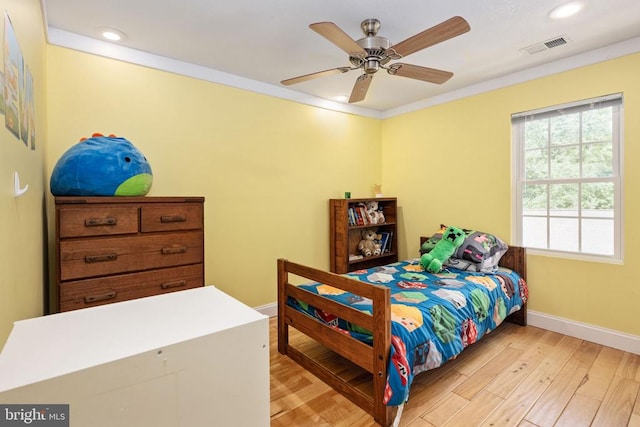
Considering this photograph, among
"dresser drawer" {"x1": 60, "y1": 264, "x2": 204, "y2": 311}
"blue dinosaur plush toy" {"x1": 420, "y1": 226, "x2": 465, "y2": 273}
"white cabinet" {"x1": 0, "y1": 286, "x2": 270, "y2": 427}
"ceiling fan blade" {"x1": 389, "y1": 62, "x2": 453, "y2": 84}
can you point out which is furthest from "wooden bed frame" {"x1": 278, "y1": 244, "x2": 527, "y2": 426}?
"ceiling fan blade" {"x1": 389, "y1": 62, "x2": 453, "y2": 84}

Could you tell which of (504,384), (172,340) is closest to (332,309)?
(504,384)

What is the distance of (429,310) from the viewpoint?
2.10 m

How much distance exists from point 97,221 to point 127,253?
0.26 metres

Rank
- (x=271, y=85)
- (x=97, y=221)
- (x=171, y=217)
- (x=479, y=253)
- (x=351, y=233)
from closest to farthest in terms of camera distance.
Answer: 1. (x=97, y=221)
2. (x=171, y=217)
3. (x=479, y=253)
4. (x=271, y=85)
5. (x=351, y=233)

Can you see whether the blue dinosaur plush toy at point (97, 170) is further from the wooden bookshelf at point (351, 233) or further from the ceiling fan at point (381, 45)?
the wooden bookshelf at point (351, 233)

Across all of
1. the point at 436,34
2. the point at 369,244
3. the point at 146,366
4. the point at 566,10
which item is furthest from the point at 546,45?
the point at 146,366

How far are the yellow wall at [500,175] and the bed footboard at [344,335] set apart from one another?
2.13 meters

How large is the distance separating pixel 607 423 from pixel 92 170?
3.28m

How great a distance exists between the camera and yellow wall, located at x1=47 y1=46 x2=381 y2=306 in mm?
2375

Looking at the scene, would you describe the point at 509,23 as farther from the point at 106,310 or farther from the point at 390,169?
the point at 106,310

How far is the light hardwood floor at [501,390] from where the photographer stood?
5.88 feet

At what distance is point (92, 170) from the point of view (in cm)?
188

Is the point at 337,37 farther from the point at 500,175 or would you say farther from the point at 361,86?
the point at 500,175

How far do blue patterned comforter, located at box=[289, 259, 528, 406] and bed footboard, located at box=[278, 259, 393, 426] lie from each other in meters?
0.06
